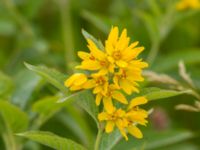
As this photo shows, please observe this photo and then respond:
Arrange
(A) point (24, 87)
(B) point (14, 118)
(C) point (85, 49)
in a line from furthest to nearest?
(C) point (85, 49)
(A) point (24, 87)
(B) point (14, 118)

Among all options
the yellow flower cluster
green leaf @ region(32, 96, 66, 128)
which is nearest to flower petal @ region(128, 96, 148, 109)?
the yellow flower cluster

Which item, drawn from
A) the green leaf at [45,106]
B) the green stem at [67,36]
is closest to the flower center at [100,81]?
the green leaf at [45,106]

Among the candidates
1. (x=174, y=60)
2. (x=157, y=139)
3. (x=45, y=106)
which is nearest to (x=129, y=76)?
(x=45, y=106)

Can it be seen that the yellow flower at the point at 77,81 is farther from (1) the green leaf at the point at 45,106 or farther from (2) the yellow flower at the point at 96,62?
(1) the green leaf at the point at 45,106

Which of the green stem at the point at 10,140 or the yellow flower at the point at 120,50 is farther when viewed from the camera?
the green stem at the point at 10,140

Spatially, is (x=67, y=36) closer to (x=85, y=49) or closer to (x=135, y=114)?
(x=85, y=49)
